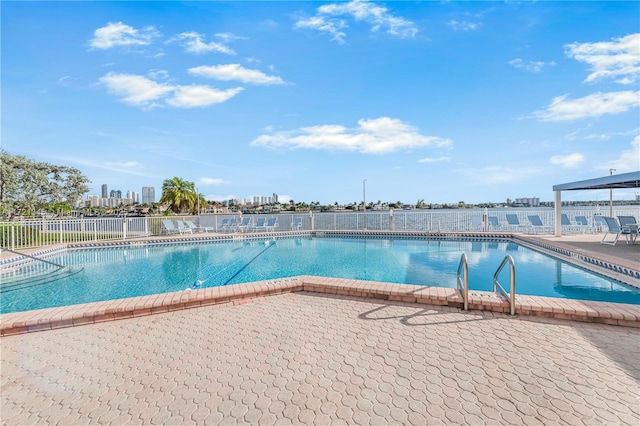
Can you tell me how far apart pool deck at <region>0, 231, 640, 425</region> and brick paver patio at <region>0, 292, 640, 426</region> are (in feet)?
0.04

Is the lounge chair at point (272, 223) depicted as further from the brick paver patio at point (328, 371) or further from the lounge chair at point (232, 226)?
the brick paver patio at point (328, 371)

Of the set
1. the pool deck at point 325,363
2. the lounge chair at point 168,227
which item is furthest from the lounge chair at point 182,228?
the pool deck at point 325,363

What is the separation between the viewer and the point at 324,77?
1195 centimetres

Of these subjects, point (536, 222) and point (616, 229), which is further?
point (536, 222)

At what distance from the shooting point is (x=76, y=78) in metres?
9.38

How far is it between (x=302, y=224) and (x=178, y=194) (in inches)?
619

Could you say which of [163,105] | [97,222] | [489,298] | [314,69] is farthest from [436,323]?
[97,222]

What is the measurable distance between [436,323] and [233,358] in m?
2.15

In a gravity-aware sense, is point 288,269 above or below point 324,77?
below

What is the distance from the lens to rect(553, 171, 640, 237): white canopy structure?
318 inches

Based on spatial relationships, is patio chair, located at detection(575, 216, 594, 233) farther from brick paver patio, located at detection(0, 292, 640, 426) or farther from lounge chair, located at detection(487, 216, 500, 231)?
brick paver patio, located at detection(0, 292, 640, 426)

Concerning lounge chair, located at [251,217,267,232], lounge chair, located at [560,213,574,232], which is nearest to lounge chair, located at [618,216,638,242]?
lounge chair, located at [560,213,574,232]

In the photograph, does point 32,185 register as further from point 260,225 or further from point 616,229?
point 616,229

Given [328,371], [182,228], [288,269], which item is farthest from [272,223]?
[328,371]
